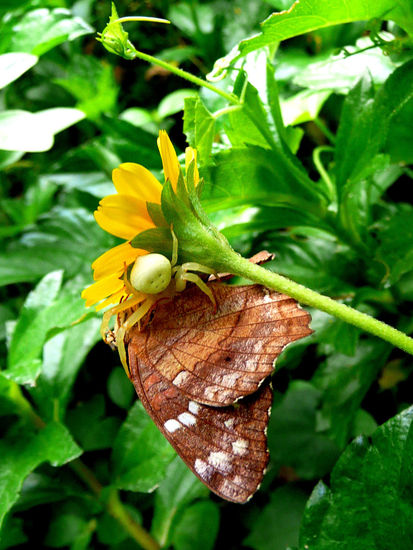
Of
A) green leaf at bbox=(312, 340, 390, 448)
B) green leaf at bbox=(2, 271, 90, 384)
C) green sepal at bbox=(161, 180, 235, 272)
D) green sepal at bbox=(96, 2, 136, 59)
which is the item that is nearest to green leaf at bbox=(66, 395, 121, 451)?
green leaf at bbox=(2, 271, 90, 384)

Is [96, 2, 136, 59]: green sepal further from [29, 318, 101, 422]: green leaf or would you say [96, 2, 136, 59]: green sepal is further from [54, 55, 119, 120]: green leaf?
[54, 55, 119, 120]: green leaf

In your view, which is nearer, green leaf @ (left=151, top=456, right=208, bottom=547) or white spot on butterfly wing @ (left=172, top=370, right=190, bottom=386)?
white spot on butterfly wing @ (left=172, top=370, right=190, bottom=386)

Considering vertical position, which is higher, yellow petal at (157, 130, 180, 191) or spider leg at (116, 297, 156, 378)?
yellow petal at (157, 130, 180, 191)

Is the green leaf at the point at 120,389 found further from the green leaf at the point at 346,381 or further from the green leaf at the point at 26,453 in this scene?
the green leaf at the point at 346,381

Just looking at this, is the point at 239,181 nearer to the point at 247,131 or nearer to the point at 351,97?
the point at 247,131

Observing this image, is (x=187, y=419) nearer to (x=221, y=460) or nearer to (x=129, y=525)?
(x=221, y=460)

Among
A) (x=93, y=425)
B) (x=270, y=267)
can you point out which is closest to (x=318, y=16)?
(x=270, y=267)
